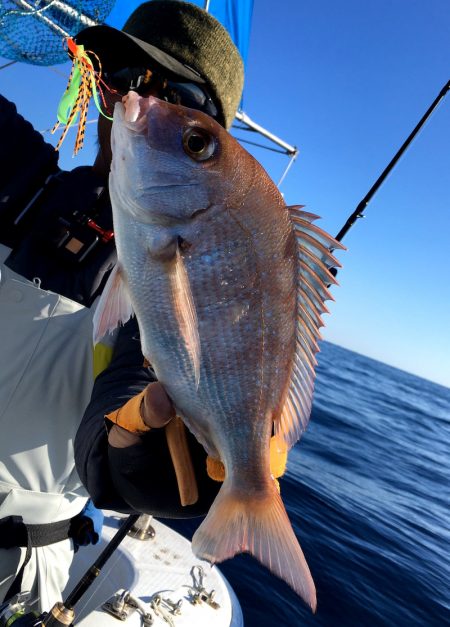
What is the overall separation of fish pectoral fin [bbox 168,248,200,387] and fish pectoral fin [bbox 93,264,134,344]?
0.51 ft

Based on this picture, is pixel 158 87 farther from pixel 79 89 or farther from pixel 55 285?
pixel 55 285

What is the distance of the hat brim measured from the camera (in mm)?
1839

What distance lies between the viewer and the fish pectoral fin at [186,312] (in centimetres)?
125

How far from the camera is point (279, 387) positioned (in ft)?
4.52

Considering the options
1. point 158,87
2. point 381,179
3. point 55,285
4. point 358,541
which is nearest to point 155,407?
point 55,285

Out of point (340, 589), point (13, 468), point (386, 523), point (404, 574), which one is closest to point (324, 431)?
point (386, 523)

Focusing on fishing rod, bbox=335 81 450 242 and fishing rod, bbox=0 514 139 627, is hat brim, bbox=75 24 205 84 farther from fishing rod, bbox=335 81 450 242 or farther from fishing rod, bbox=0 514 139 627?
fishing rod, bbox=335 81 450 242

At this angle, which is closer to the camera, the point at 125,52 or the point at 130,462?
the point at 130,462

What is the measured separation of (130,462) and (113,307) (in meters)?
0.48

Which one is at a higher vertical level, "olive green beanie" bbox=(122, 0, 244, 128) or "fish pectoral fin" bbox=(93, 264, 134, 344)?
"olive green beanie" bbox=(122, 0, 244, 128)

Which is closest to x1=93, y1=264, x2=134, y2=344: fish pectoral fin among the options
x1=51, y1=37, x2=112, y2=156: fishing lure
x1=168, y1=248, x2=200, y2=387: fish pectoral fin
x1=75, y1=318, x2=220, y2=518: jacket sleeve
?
x1=168, y1=248, x2=200, y2=387: fish pectoral fin

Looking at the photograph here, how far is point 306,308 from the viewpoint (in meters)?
1.47

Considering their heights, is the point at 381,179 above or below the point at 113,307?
above

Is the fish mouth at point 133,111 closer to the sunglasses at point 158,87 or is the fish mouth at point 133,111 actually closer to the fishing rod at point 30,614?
the sunglasses at point 158,87
